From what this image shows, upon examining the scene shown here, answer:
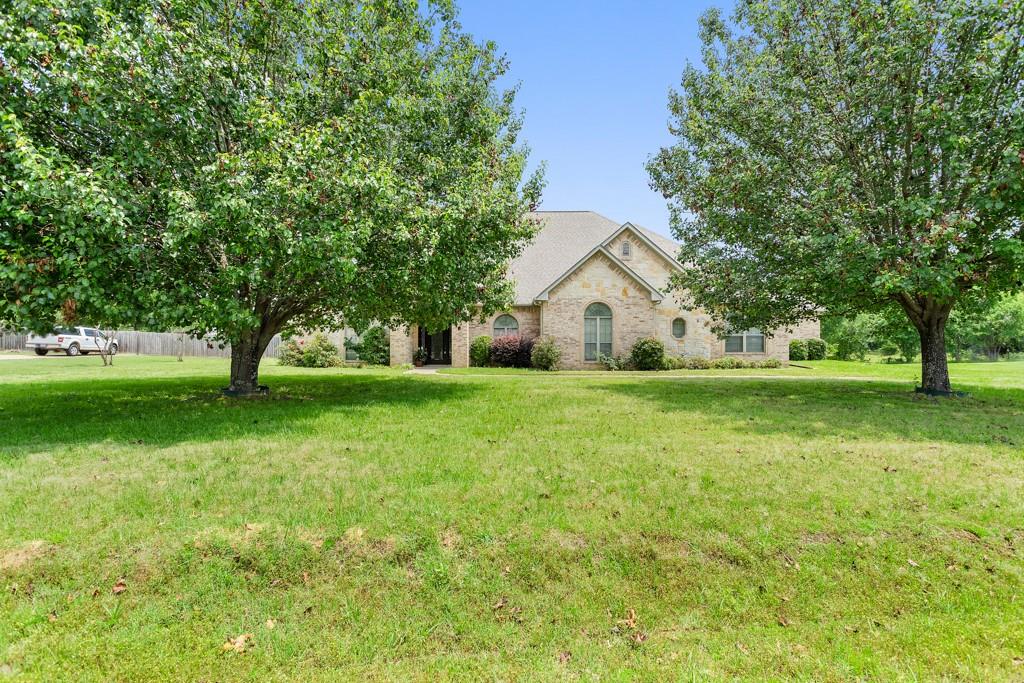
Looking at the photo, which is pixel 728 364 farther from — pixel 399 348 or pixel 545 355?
pixel 399 348

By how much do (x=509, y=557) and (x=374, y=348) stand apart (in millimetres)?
21878

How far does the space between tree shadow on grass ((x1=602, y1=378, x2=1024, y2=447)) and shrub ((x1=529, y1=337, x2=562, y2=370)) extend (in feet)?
23.3

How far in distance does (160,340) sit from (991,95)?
150 feet

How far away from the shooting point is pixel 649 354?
2298 cm

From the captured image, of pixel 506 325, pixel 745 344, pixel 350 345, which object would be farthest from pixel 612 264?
pixel 350 345

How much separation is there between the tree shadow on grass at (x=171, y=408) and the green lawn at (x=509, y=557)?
262mm

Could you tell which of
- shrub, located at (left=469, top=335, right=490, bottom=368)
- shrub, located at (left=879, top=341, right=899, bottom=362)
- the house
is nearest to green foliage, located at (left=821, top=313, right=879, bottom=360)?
shrub, located at (left=879, top=341, right=899, bottom=362)

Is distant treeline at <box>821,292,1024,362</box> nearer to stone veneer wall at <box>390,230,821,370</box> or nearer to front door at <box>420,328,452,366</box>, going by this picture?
stone veneer wall at <box>390,230,821,370</box>

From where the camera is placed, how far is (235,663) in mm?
3262

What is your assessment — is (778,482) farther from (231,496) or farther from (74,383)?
(74,383)

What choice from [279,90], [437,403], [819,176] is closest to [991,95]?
[819,176]

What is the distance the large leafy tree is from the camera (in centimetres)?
783

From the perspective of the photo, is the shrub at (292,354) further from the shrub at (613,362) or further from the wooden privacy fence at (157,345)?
the shrub at (613,362)

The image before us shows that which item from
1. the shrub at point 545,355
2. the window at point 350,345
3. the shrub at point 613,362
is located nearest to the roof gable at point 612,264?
the shrub at point 545,355
